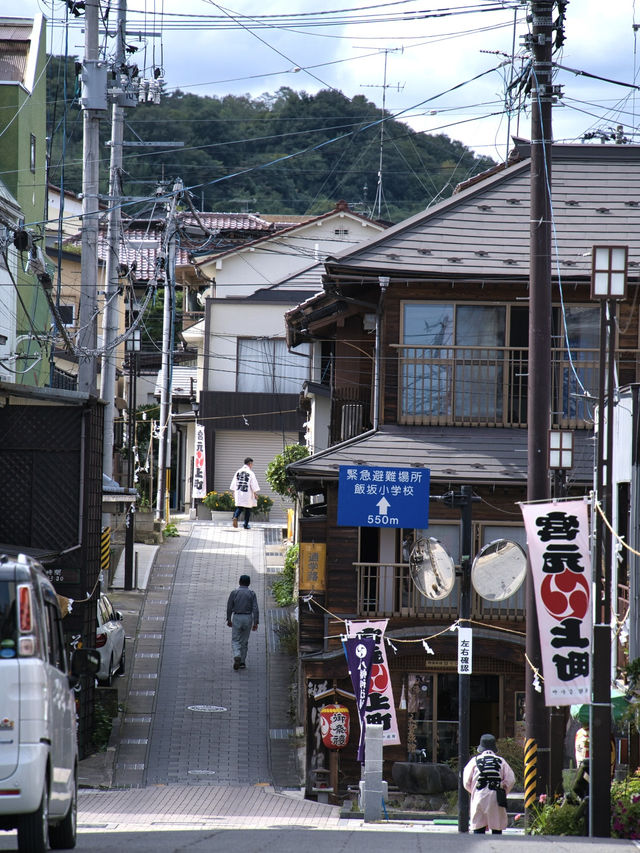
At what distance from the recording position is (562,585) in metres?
14.0

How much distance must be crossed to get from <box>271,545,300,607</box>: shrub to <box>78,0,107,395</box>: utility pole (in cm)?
927

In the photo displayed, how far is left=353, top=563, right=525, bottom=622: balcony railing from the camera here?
65.8 ft

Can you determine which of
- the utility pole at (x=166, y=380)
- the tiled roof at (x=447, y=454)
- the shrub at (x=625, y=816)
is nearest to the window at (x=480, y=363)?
the tiled roof at (x=447, y=454)

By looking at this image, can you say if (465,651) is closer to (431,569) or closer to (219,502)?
(431,569)

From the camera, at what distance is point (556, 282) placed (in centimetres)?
2116

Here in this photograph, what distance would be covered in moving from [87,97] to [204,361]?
76.8 feet

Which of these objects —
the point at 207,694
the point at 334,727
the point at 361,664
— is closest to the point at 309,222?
the point at 207,694

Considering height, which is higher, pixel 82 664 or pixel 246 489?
pixel 246 489

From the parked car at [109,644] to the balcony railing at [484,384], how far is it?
22.1 feet

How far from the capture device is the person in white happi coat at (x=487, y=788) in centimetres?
1433

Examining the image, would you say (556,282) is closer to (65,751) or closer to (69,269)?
(65,751)

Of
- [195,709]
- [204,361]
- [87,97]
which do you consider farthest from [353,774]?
[204,361]

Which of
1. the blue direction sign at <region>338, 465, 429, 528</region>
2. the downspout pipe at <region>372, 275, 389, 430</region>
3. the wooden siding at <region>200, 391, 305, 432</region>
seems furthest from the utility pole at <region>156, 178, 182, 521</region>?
the blue direction sign at <region>338, 465, 429, 528</region>

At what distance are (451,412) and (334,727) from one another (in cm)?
614
